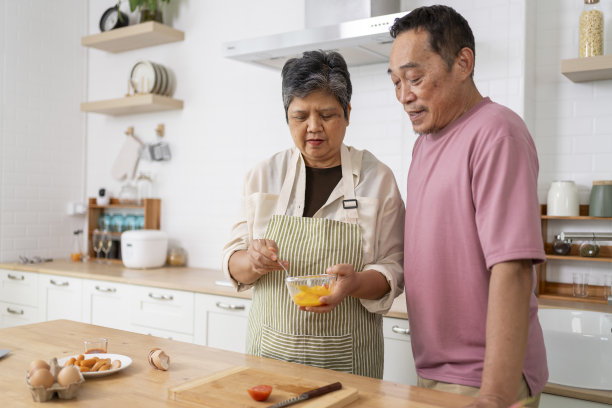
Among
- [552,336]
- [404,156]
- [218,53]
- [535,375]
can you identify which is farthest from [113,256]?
[535,375]

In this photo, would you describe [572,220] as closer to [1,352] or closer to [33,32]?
[1,352]

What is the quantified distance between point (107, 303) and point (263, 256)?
2.41m

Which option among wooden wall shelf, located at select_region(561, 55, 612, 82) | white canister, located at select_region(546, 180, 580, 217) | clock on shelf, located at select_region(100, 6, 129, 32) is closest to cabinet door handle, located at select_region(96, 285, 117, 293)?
clock on shelf, located at select_region(100, 6, 129, 32)

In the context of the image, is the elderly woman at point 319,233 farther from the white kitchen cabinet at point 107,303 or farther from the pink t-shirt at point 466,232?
the white kitchen cabinet at point 107,303

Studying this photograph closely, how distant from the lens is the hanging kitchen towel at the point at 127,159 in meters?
4.51

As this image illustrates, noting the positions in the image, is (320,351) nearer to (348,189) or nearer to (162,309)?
(348,189)

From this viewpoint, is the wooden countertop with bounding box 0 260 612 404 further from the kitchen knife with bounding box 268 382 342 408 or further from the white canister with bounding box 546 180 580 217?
the kitchen knife with bounding box 268 382 342 408

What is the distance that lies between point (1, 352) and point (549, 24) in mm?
2949

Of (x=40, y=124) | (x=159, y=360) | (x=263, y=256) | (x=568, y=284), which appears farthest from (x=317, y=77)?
(x=40, y=124)

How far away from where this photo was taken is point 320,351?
1.70 metres

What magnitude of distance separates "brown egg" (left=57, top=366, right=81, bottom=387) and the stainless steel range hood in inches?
80.0

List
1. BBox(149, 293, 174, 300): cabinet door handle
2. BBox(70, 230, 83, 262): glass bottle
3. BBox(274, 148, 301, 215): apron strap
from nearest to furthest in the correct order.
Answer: BBox(274, 148, 301, 215): apron strap → BBox(149, 293, 174, 300): cabinet door handle → BBox(70, 230, 83, 262): glass bottle

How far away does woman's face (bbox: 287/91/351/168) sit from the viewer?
5.77 feet

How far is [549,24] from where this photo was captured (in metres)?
3.04
